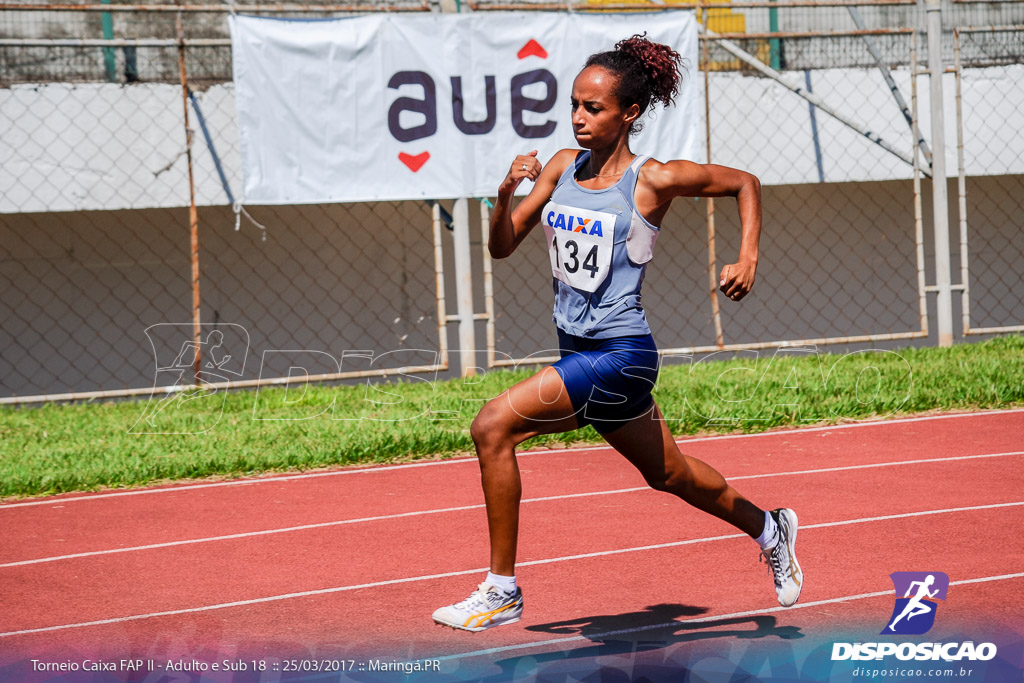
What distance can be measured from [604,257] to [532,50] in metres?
5.88

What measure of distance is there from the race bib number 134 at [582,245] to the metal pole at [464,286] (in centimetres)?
564

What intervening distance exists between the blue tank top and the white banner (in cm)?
541

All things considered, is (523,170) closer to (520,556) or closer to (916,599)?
(520,556)

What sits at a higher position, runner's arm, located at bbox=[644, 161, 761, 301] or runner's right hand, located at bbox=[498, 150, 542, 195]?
runner's right hand, located at bbox=[498, 150, 542, 195]

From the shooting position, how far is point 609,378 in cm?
383

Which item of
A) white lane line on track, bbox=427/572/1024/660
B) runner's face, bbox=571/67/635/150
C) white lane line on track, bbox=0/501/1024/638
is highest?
runner's face, bbox=571/67/635/150

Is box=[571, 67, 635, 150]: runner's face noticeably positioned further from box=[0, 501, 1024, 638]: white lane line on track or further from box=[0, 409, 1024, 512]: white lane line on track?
box=[0, 409, 1024, 512]: white lane line on track

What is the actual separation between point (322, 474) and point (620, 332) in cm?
346

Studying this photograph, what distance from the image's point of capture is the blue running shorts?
12.6 feet

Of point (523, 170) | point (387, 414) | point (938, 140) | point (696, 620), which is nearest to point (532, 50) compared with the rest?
point (387, 414)

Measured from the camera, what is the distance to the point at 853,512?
5.59 metres

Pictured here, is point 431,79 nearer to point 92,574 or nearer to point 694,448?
point 694,448

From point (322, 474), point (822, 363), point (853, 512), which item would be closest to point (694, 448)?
point (853, 512)

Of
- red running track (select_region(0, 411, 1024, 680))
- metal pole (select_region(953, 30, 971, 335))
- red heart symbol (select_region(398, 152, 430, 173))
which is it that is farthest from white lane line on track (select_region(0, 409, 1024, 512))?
red heart symbol (select_region(398, 152, 430, 173))
